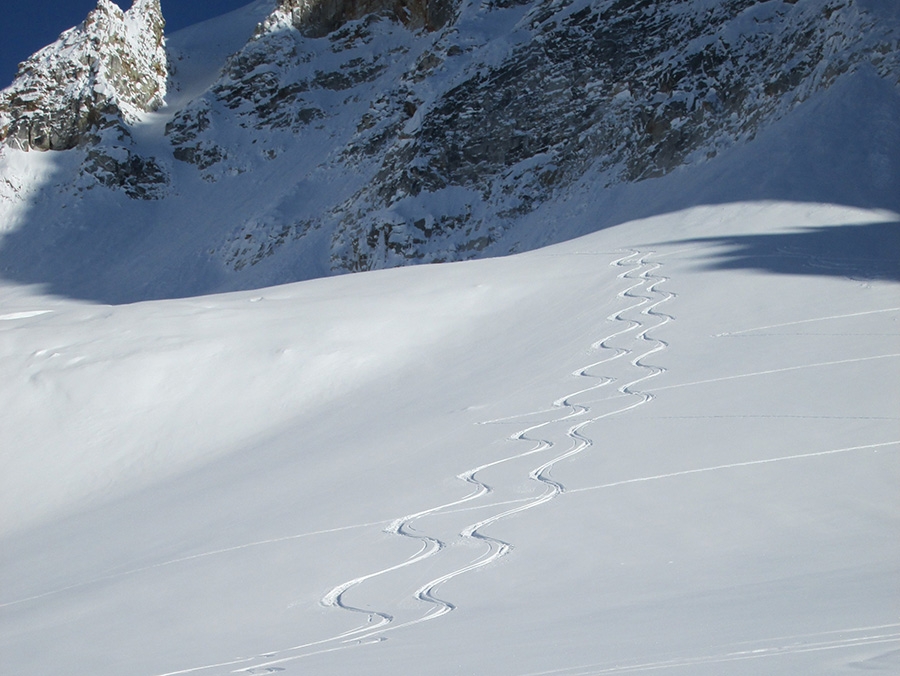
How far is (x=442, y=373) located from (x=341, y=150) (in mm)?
25871

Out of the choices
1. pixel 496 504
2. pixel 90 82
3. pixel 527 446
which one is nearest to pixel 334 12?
pixel 90 82

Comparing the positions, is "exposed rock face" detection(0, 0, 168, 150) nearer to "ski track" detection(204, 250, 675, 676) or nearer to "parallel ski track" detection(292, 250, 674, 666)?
"parallel ski track" detection(292, 250, 674, 666)

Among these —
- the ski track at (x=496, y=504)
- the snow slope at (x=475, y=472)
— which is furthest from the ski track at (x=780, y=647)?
the ski track at (x=496, y=504)

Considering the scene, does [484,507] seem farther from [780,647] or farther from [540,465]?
[780,647]

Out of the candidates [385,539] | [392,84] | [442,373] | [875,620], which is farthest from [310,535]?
[392,84]

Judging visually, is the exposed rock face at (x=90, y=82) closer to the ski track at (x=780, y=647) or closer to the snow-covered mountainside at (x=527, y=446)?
the snow-covered mountainside at (x=527, y=446)

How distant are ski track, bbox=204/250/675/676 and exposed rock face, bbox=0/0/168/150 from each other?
33857 millimetres

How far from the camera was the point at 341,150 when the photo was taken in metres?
32.6

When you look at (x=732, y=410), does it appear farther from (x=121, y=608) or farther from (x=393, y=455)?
(x=121, y=608)

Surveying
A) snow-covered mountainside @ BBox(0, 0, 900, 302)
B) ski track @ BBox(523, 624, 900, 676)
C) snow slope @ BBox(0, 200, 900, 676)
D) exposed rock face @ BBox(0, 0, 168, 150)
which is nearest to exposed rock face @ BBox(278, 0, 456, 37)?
snow-covered mountainside @ BBox(0, 0, 900, 302)

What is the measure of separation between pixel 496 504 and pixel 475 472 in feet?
2.08

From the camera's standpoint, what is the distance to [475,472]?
514 centimetres

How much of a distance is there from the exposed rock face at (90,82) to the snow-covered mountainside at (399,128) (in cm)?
9

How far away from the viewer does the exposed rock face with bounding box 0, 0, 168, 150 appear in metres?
37.3
